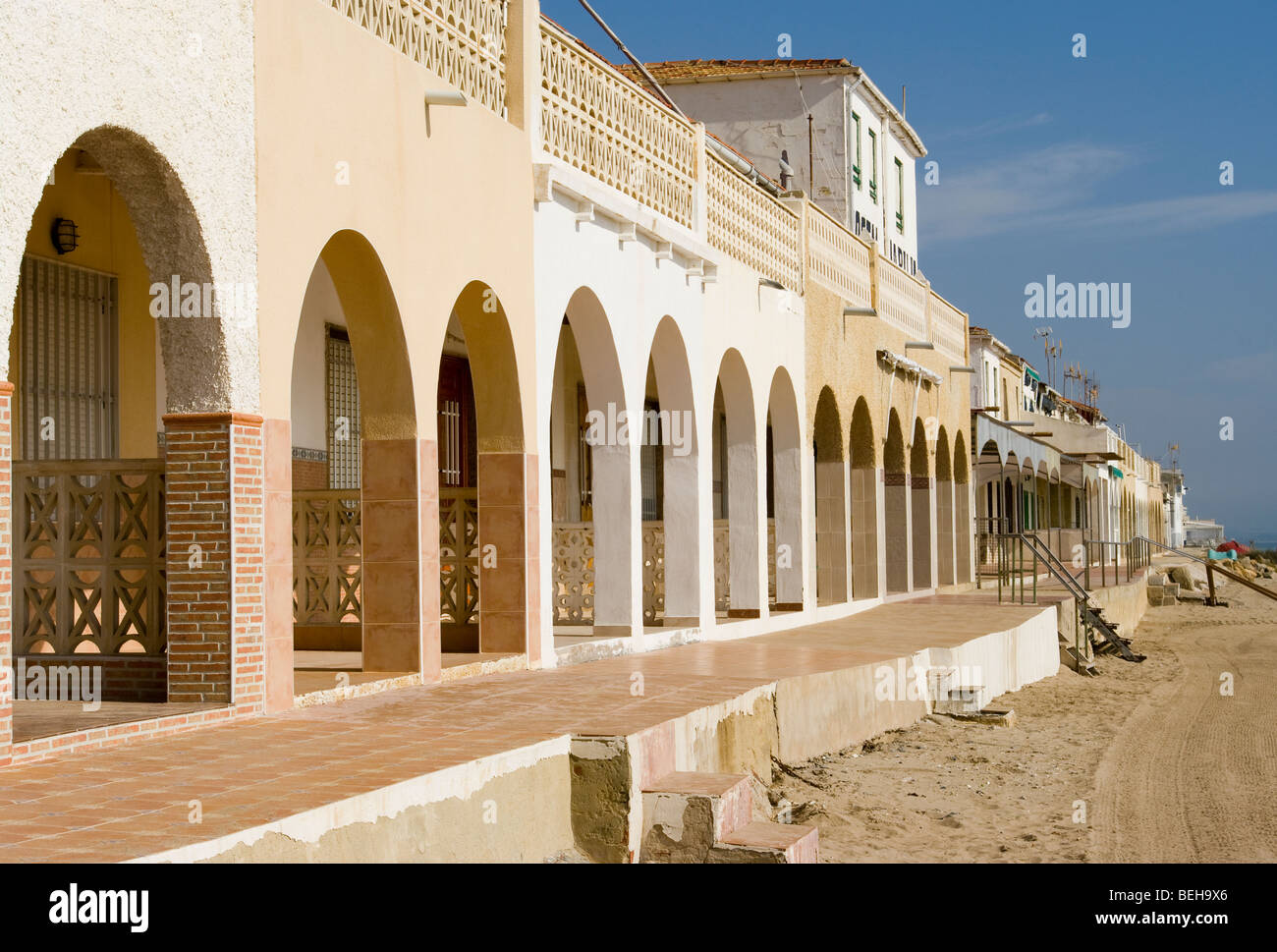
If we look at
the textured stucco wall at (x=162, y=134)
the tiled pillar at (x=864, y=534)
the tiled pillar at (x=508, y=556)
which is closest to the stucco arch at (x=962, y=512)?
the tiled pillar at (x=864, y=534)

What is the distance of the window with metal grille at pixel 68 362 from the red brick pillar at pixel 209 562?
2610mm

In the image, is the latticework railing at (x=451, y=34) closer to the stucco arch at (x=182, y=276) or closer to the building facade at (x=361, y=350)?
the building facade at (x=361, y=350)

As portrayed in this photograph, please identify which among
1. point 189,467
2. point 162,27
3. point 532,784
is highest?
point 162,27

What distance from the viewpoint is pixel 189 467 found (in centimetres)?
828

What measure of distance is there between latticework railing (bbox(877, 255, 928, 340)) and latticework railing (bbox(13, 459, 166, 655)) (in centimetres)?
1614

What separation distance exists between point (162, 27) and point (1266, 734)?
12955 mm

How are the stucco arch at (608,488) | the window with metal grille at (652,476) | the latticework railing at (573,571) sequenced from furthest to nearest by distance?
the window with metal grille at (652,476), the latticework railing at (573,571), the stucco arch at (608,488)

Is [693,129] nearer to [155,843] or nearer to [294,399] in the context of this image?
[294,399]

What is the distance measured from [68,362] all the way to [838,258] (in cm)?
1292

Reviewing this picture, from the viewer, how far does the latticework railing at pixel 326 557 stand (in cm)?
1219

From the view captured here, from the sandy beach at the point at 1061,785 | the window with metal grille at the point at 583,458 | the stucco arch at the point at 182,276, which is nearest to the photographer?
the stucco arch at the point at 182,276

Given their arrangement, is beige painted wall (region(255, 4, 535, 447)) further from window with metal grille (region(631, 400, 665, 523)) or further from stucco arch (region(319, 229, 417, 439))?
window with metal grille (region(631, 400, 665, 523))
